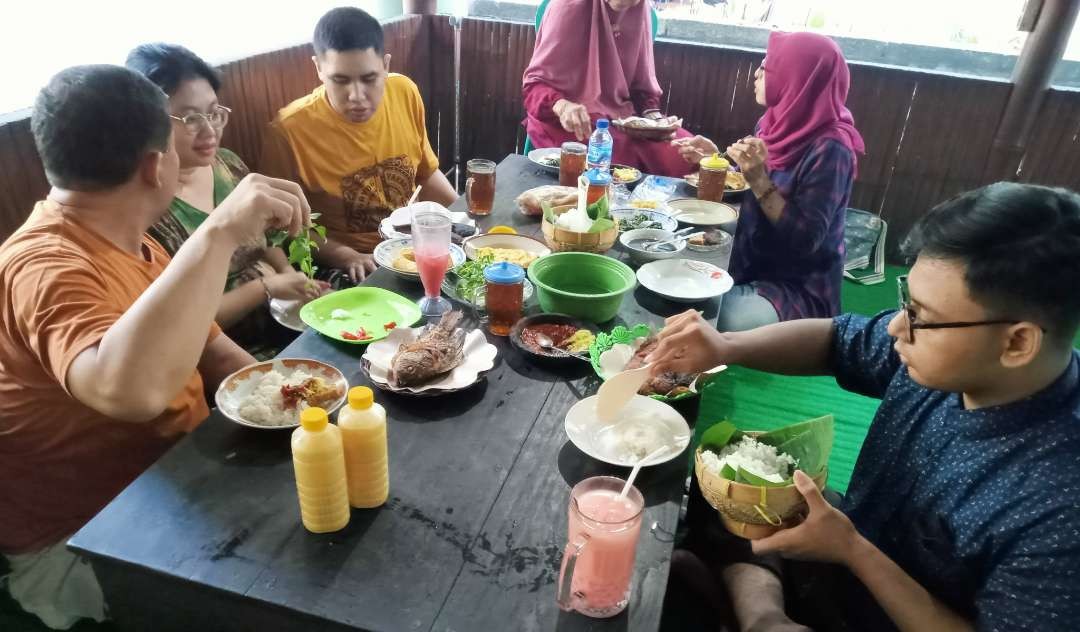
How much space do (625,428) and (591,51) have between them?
3.01 meters

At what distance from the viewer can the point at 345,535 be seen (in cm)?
117

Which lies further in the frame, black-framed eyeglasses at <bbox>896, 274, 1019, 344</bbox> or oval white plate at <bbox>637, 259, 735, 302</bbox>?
oval white plate at <bbox>637, 259, 735, 302</bbox>

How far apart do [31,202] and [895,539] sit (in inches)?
101

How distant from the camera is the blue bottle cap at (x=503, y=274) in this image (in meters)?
1.76

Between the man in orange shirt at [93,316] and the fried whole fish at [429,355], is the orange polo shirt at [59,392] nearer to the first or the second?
the man in orange shirt at [93,316]

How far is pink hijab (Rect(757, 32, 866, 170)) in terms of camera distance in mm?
2824

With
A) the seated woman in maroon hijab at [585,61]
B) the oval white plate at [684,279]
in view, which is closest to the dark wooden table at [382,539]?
the oval white plate at [684,279]

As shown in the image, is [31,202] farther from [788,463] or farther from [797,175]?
[797,175]

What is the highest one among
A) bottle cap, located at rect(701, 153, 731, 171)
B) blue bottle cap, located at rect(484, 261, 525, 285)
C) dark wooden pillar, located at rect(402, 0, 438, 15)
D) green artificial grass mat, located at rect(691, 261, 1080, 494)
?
dark wooden pillar, located at rect(402, 0, 438, 15)

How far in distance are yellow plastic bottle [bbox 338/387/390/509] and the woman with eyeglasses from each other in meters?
1.10

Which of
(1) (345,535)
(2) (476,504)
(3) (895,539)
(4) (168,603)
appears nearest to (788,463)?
(3) (895,539)

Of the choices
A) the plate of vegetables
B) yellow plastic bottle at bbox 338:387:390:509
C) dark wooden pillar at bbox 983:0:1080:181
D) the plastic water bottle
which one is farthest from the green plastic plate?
dark wooden pillar at bbox 983:0:1080:181

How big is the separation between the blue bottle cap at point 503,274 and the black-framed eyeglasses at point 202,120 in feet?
3.62

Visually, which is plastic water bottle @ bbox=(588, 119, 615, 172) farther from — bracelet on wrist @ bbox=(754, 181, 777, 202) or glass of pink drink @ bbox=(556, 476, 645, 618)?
glass of pink drink @ bbox=(556, 476, 645, 618)
